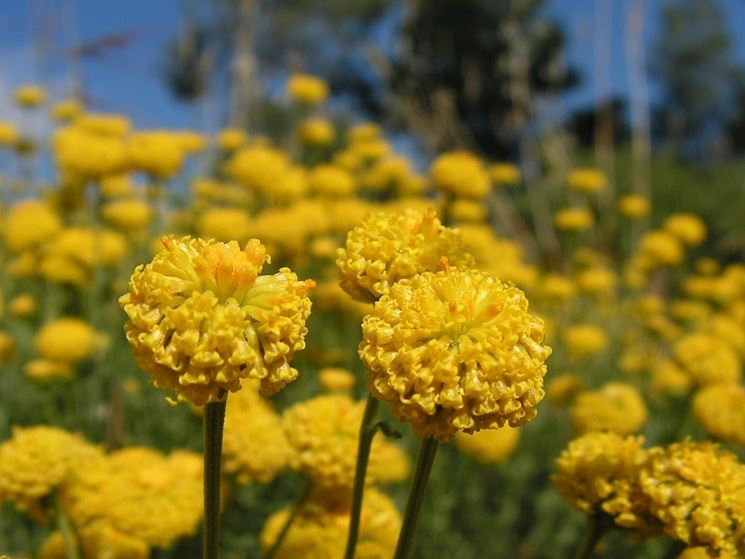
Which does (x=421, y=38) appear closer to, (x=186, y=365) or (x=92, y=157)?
(x=92, y=157)

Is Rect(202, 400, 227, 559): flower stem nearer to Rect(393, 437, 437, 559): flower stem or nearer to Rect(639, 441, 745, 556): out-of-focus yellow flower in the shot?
Rect(393, 437, 437, 559): flower stem

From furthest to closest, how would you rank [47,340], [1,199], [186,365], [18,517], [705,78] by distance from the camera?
[705,78] < [1,199] < [47,340] < [18,517] < [186,365]

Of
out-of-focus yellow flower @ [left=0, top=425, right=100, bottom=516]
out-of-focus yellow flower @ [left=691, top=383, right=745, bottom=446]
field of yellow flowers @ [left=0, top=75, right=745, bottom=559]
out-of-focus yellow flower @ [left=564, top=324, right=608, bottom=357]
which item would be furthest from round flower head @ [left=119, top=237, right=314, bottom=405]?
out-of-focus yellow flower @ [left=564, top=324, right=608, bottom=357]

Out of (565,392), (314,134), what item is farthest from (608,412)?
(314,134)

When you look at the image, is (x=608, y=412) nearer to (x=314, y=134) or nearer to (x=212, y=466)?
(x=212, y=466)

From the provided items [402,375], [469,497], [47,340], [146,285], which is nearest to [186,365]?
[146,285]

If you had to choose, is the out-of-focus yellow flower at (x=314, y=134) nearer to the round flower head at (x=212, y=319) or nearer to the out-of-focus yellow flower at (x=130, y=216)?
the out-of-focus yellow flower at (x=130, y=216)

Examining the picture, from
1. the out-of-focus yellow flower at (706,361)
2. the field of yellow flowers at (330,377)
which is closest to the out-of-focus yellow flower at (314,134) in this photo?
the field of yellow flowers at (330,377)
